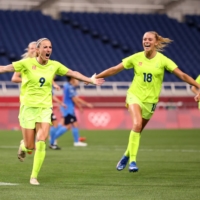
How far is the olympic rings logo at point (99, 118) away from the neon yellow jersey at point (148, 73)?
1655cm

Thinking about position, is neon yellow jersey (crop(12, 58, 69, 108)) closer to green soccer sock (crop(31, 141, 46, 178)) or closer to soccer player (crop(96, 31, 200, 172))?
green soccer sock (crop(31, 141, 46, 178))

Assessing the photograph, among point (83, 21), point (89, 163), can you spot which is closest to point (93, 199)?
point (89, 163)

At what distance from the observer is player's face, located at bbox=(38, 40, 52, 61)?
1072cm

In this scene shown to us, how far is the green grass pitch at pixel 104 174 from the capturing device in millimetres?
9203

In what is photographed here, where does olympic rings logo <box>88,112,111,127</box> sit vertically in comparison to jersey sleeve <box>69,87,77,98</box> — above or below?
above

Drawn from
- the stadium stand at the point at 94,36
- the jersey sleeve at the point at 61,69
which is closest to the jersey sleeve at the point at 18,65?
the jersey sleeve at the point at 61,69

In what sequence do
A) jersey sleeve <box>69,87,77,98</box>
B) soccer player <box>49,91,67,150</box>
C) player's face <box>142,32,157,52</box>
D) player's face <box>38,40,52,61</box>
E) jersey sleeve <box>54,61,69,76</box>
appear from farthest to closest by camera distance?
jersey sleeve <box>69,87,77,98</box> < soccer player <box>49,91,67,150</box> < player's face <box>142,32,157,52</box> < jersey sleeve <box>54,61,69,76</box> < player's face <box>38,40,52,61</box>

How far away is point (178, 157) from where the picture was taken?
15922 mm

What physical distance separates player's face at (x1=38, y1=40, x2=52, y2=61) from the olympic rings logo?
18109 millimetres

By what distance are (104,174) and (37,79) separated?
6.76 feet

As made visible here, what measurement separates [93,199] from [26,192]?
1088 mm

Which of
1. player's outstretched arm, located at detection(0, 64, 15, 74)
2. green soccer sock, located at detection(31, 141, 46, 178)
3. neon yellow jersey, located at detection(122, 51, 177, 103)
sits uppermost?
neon yellow jersey, located at detection(122, 51, 177, 103)

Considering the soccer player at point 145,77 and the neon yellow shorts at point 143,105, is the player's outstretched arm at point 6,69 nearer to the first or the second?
the soccer player at point 145,77

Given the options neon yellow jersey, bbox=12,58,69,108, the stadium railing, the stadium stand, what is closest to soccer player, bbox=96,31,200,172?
neon yellow jersey, bbox=12,58,69,108
